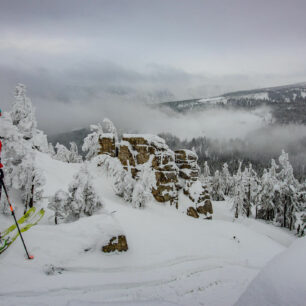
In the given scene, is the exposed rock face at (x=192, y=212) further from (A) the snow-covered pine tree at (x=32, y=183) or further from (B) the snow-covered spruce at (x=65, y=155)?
(B) the snow-covered spruce at (x=65, y=155)

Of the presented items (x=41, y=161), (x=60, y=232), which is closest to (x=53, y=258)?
(x=60, y=232)

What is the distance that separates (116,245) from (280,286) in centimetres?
1149

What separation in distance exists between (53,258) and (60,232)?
237cm

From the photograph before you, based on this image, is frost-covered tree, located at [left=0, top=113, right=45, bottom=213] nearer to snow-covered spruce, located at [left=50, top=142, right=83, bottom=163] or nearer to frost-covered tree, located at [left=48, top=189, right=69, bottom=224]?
frost-covered tree, located at [left=48, top=189, right=69, bottom=224]

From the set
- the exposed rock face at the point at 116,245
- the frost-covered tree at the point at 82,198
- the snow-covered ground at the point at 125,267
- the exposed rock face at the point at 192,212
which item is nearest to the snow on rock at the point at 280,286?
the snow-covered ground at the point at 125,267

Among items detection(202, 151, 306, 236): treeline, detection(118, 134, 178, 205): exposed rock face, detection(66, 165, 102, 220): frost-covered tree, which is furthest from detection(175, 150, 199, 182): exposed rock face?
detection(66, 165, 102, 220): frost-covered tree

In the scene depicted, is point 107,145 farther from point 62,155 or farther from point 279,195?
point 279,195

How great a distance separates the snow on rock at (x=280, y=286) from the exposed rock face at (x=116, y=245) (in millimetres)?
10639

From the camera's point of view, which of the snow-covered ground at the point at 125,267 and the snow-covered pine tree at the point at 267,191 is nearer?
the snow-covered ground at the point at 125,267

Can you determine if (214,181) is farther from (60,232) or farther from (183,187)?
(60,232)

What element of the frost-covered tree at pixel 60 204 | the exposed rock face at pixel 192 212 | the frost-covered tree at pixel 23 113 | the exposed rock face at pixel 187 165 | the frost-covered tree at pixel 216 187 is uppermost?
the frost-covered tree at pixel 23 113

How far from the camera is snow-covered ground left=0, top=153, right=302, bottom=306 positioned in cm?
766

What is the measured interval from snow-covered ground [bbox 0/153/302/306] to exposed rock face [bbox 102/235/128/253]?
1.24ft

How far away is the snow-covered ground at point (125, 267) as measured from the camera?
7.66 m
